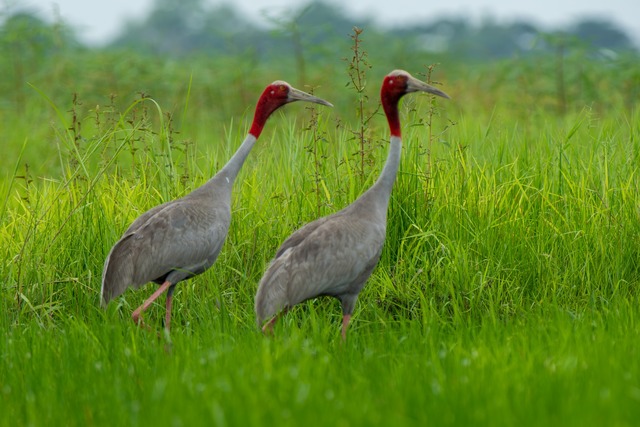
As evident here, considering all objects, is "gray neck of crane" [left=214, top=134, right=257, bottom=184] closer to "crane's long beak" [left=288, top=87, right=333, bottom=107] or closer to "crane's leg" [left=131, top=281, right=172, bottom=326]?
"crane's long beak" [left=288, top=87, right=333, bottom=107]

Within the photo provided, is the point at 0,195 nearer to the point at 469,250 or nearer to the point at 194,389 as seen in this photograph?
the point at 469,250

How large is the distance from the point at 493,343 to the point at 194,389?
1.70m

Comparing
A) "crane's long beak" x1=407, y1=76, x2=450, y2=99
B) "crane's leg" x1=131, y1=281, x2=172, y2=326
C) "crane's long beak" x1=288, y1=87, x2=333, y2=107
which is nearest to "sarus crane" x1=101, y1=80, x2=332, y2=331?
"crane's leg" x1=131, y1=281, x2=172, y2=326

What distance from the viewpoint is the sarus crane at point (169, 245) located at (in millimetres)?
5762

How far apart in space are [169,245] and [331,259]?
1013mm

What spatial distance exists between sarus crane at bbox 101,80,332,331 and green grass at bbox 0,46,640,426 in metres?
0.23

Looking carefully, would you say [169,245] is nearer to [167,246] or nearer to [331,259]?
[167,246]

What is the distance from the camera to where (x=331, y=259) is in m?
5.49

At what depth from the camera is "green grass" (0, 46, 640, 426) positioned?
156 inches

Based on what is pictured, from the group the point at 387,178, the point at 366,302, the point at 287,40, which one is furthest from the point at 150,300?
the point at 287,40

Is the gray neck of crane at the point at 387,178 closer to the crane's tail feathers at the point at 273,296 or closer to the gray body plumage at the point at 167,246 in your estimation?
the crane's tail feathers at the point at 273,296

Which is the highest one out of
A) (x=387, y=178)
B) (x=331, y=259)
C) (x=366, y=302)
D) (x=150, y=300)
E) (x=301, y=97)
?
(x=301, y=97)

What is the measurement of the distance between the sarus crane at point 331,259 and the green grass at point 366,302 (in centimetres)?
22

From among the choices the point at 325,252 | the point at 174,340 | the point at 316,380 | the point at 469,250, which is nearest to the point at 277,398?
the point at 316,380
